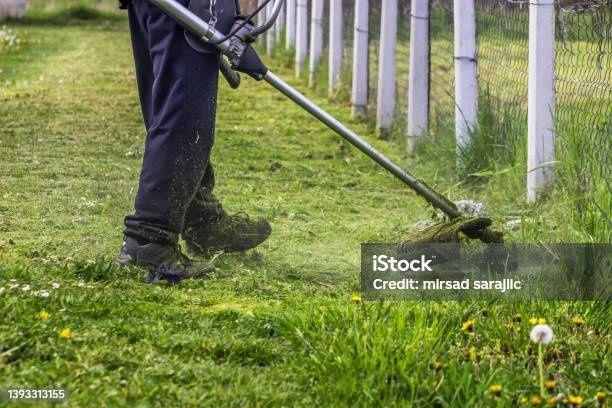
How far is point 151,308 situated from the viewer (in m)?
4.14

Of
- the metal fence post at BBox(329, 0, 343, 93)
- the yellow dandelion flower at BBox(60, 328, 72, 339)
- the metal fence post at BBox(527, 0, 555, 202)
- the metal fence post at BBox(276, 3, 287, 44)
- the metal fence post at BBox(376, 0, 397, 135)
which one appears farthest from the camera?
the metal fence post at BBox(276, 3, 287, 44)

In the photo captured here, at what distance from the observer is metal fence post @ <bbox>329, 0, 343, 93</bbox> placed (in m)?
11.0

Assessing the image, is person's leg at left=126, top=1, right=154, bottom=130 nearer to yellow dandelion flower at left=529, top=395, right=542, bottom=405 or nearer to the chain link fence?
the chain link fence

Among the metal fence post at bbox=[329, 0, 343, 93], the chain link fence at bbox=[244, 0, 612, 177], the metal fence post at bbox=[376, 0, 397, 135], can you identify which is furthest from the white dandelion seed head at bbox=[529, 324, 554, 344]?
the metal fence post at bbox=[329, 0, 343, 93]

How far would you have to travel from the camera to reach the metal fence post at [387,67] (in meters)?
8.80

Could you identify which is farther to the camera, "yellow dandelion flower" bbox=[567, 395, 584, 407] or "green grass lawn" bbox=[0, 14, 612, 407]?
"green grass lawn" bbox=[0, 14, 612, 407]

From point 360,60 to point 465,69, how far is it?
9.90 feet

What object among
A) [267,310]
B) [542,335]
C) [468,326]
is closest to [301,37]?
[267,310]

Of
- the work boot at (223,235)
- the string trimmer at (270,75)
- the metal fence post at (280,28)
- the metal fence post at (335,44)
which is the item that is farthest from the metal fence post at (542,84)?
the metal fence post at (280,28)

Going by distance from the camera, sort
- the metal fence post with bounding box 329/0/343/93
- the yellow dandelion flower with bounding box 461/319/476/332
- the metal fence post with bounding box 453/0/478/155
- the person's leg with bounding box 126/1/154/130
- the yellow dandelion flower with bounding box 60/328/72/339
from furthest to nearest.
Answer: the metal fence post with bounding box 329/0/343/93, the metal fence post with bounding box 453/0/478/155, the person's leg with bounding box 126/1/154/130, the yellow dandelion flower with bounding box 461/319/476/332, the yellow dandelion flower with bounding box 60/328/72/339

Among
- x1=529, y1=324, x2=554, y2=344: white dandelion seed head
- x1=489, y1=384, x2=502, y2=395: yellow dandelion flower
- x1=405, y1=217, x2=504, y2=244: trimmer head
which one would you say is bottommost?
x1=489, y1=384, x2=502, y2=395: yellow dandelion flower

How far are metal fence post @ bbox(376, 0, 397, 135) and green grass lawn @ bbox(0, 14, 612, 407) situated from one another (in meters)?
1.07

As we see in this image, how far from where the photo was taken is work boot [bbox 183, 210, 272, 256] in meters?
5.28

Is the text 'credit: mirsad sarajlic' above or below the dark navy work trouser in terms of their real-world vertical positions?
below
